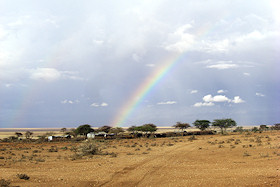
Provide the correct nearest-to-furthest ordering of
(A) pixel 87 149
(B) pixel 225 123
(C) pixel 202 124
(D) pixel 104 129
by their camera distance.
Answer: (A) pixel 87 149 < (B) pixel 225 123 < (C) pixel 202 124 < (D) pixel 104 129

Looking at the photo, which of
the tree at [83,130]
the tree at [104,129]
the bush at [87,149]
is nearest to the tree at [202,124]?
the tree at [104,129]

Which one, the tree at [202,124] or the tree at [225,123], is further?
the tree at [202,124]

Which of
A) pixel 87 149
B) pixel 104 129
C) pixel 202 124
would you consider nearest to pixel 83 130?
pixel 104 129

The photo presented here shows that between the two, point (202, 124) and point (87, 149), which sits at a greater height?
point (202, 124)

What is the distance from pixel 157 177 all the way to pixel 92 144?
13894 mm

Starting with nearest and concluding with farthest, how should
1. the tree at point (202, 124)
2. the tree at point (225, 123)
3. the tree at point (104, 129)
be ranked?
the tree at point (225, 123), the tree at point (202, 124), the tree at point (104, 129)

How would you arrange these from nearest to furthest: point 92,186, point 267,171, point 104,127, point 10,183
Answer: point 92,186
point 10,183
point 267,171
point 104,127

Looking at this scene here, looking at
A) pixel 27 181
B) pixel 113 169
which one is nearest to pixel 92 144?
pixel 113 169

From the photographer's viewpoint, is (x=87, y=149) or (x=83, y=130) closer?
(x=87, y=149)

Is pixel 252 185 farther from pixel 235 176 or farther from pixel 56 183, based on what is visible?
pixel 56 183

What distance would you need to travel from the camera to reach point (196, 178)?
43.3ft

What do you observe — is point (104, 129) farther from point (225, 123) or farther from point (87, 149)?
point (87, 149)

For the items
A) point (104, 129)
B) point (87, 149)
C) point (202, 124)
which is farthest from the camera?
point (104, 129)

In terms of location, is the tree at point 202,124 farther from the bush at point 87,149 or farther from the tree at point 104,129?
the bush at point 87,149
